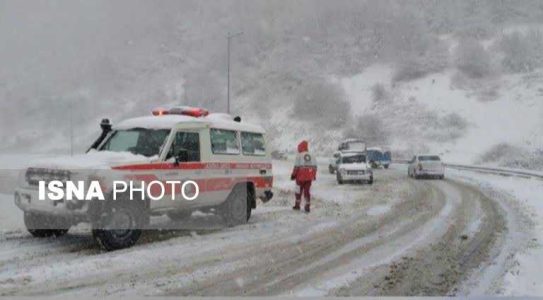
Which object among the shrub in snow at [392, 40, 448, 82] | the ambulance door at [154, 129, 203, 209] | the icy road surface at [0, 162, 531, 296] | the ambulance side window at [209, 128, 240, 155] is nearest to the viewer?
the icy road surface at [0, 162, 531, 296]

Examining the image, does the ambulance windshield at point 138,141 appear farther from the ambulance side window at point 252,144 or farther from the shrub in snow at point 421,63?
the shrub in snow at point 421,63

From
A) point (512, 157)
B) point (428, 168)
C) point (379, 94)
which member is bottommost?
point (512, 157)

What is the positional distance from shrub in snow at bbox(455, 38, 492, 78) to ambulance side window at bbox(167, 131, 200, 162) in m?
62.5

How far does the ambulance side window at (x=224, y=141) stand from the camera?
12.4m

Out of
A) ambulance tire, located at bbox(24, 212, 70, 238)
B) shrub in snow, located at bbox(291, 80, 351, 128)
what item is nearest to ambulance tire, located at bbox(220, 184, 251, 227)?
ambulance tire, located at bbox(24, 212, 70, 238)

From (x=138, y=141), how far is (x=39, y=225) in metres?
2.44

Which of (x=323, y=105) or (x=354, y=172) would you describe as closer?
(x=354, y=172)

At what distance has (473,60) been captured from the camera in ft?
228

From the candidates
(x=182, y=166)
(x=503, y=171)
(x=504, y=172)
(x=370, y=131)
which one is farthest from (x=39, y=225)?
(x=370, y=131)

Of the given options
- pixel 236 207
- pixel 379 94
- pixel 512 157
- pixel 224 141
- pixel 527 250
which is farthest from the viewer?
pixel 379 94

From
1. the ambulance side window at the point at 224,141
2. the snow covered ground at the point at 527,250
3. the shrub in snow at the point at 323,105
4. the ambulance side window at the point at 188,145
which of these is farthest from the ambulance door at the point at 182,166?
the shrub in snow at the point at 323,105

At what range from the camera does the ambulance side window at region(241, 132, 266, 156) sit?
13484 mm

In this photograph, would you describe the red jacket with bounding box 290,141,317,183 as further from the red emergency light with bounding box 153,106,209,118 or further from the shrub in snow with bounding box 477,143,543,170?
the shrub in snow with bounding box 477,143,543,170

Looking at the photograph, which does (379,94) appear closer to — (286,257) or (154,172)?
(154,172)
